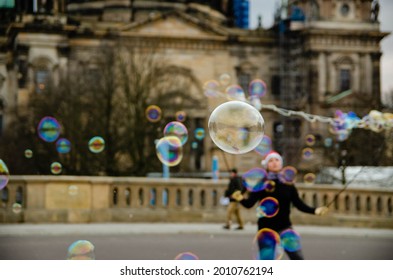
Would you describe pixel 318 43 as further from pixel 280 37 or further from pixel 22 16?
pixel 22 16

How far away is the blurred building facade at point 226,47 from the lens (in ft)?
196

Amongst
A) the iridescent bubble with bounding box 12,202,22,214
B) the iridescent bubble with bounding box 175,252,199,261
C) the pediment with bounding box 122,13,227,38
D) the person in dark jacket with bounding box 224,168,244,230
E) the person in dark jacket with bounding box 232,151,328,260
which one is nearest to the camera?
the person in dark jacket with bounding box 232,151,328,260

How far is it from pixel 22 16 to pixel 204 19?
13.5m

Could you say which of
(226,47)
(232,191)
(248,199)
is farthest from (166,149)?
(226,47)

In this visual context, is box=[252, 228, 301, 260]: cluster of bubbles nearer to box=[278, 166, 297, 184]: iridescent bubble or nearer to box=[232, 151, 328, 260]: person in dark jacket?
box=[232, 151, 328, 260]: person in dark jacket

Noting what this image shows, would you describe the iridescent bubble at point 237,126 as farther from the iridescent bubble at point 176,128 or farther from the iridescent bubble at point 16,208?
the iridescent bubble at point 16,208

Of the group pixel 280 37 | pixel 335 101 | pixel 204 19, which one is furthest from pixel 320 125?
pixel 204 19

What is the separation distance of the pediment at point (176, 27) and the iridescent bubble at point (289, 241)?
52.2 meters

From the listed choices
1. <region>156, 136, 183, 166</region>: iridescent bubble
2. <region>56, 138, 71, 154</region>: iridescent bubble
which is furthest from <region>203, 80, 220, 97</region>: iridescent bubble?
<region>56, 138, 71, 154</region>: iridescent bubble

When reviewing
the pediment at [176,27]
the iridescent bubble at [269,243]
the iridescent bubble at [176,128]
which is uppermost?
the pediment at [176,27]

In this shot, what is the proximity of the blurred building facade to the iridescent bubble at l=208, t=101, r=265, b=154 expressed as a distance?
44579 millimetres

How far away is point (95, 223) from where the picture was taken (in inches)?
788

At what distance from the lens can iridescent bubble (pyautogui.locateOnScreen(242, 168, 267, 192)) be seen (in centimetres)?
986

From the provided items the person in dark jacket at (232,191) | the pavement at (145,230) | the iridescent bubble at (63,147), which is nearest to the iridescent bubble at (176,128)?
the person in dark jacket at (232,191)
